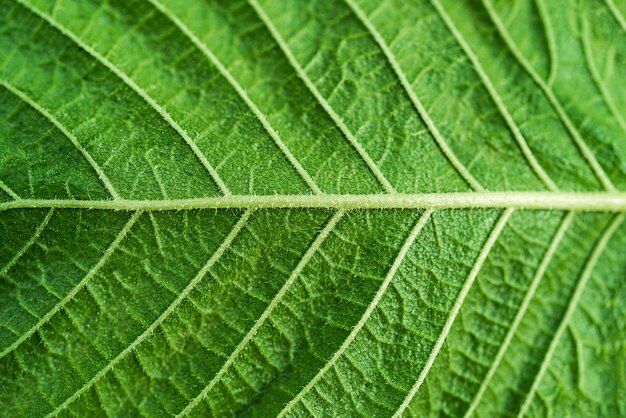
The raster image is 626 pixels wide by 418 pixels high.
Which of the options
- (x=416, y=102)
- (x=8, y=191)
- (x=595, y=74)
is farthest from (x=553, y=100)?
(x=8, y=191)

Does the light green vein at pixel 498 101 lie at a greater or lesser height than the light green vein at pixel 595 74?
lesser

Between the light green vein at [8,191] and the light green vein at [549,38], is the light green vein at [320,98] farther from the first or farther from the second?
the light green vein at [8,191]

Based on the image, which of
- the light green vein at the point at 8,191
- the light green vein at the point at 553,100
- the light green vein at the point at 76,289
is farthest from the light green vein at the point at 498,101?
the light green vein at the point at 8,191

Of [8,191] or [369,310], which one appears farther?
[369,310]

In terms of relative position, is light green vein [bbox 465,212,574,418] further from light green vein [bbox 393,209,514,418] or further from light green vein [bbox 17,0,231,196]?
light green vein [bbox 17,0,231,196]

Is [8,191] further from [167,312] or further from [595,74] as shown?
[595,74]

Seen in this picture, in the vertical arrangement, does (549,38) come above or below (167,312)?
above
